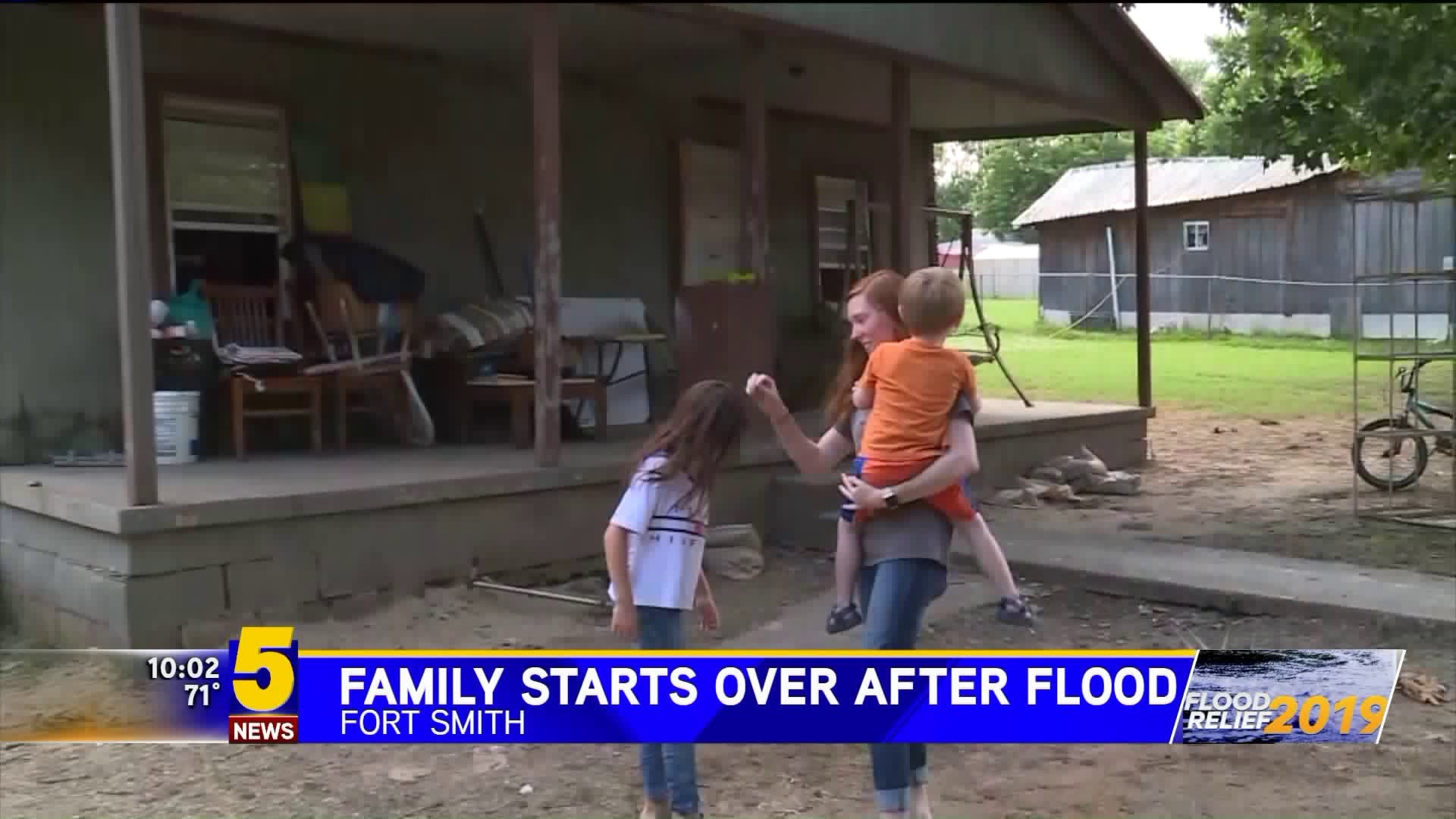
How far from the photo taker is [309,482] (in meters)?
5.13

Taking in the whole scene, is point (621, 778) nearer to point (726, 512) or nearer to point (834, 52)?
point (726, 512)

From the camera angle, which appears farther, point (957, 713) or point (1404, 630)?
point (1404, 630)

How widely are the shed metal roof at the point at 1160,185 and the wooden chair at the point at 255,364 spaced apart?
66.0ft

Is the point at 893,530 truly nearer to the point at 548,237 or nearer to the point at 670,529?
the point at 670,529

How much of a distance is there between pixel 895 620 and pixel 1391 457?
17.2 feet

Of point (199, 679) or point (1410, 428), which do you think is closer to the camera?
point (199, 679)

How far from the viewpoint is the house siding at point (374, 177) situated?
19.2ft

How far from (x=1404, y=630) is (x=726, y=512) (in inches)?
118

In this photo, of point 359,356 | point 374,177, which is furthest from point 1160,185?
point 359,356

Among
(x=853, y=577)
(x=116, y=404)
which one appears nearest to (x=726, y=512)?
(x=116, y=404)

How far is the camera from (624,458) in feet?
19.5

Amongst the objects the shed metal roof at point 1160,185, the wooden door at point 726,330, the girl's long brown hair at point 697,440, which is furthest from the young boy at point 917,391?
the shed metal roof at point 1160,185

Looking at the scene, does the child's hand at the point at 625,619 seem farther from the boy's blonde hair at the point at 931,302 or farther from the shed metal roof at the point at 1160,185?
the shed metal roof at the point at 1160,185

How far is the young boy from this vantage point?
269 centimetres
